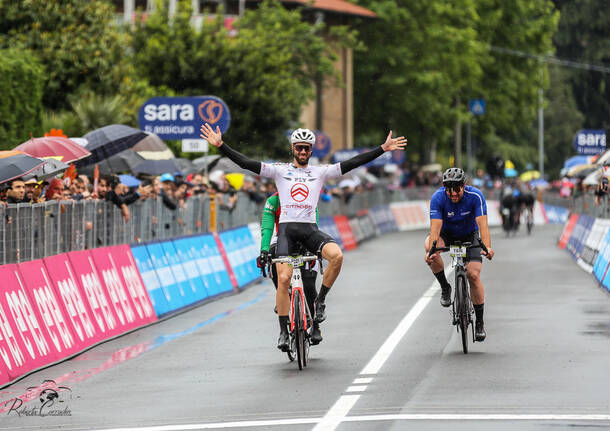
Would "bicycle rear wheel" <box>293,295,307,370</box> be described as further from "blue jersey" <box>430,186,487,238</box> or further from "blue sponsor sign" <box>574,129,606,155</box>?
"blue sponsor sign" <box>574,129,606,155</box>

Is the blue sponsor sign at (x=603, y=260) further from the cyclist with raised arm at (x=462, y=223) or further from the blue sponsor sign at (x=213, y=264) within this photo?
the cyclist with raised arm at (x=462, y=223)

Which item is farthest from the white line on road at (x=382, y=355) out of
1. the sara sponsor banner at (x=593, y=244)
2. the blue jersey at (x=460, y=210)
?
the sara sponsor banner at (x=593, y=244)

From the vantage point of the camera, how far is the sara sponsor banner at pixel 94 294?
1608 cm

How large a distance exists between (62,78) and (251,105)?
343 inches

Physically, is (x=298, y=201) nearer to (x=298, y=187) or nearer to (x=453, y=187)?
(x=298, y=187)

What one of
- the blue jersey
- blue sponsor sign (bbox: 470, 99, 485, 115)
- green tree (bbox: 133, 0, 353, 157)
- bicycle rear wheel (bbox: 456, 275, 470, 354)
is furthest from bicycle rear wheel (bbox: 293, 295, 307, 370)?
blue sponsor sign (bbox: 470, 99, 485, 115)

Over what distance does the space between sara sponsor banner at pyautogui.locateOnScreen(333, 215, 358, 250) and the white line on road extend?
15728mm

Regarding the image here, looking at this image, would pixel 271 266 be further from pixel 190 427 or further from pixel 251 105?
pixel 251 105

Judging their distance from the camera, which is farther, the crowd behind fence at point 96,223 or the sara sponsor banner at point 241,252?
the sara sponsor banner at point 241,252

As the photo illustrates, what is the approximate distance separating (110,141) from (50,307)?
25.0 feet

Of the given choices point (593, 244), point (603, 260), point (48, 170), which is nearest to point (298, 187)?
point (48, 170)

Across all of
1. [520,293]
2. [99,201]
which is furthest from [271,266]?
[520,293]

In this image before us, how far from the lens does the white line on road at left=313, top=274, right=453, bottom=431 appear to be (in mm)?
9961

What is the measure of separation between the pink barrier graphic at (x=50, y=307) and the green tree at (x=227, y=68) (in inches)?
1115
